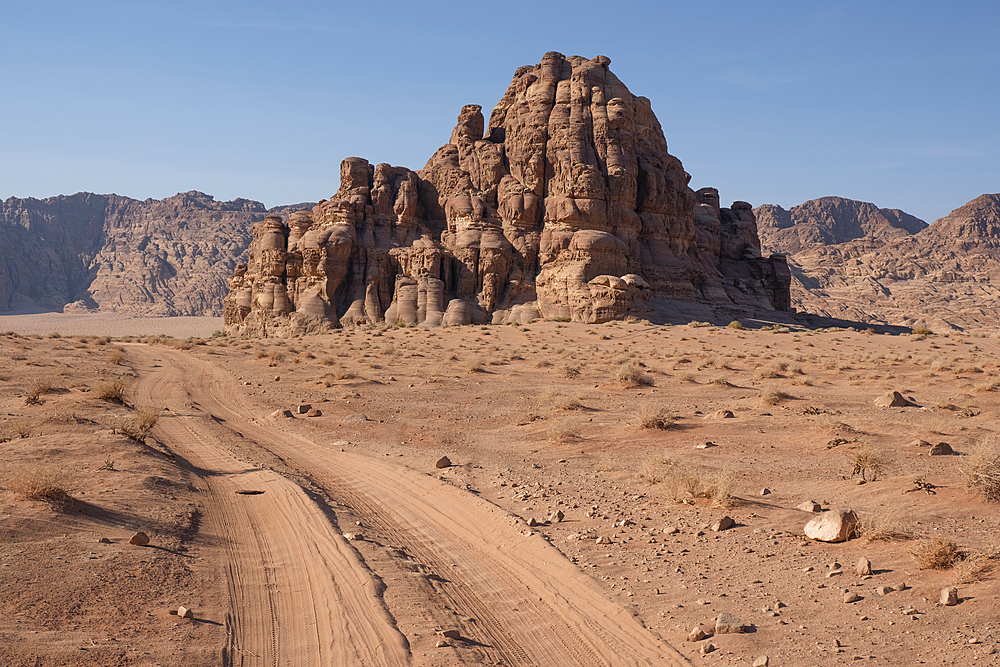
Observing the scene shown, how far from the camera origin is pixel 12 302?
168m

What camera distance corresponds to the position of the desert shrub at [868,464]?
9.46m

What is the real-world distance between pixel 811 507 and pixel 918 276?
13940cm

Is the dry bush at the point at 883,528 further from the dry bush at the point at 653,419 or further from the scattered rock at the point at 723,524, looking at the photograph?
the dry bush at the point at 653,419

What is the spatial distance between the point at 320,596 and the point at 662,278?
5159 cm

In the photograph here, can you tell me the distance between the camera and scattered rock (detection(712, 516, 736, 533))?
8094 mm

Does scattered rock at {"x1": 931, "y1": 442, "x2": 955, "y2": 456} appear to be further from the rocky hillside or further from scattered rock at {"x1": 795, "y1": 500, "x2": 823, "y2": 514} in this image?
the rocky hillside

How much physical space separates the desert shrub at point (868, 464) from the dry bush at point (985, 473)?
120 cm

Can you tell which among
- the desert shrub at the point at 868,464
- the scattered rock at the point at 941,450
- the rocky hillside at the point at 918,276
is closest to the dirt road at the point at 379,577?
the desert shrub at the point at 868,464

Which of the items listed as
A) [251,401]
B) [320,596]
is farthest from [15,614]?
[251,401]

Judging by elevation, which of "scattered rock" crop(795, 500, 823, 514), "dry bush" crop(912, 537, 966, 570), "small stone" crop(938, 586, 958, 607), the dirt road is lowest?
the dirt road

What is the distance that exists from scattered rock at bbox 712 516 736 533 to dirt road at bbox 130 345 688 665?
2.07m

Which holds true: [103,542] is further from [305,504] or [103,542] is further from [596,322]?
[596,322]

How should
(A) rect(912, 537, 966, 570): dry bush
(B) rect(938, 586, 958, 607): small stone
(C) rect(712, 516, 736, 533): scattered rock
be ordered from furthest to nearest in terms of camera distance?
(C) rect(712, 516, 736, 533): scattered rock → (A) rect(912, 537, 966, 570): dry bush → (B) rect(938, 586, 958, 607): small stone

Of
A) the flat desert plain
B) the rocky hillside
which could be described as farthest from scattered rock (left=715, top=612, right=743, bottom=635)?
the rocky hillside
